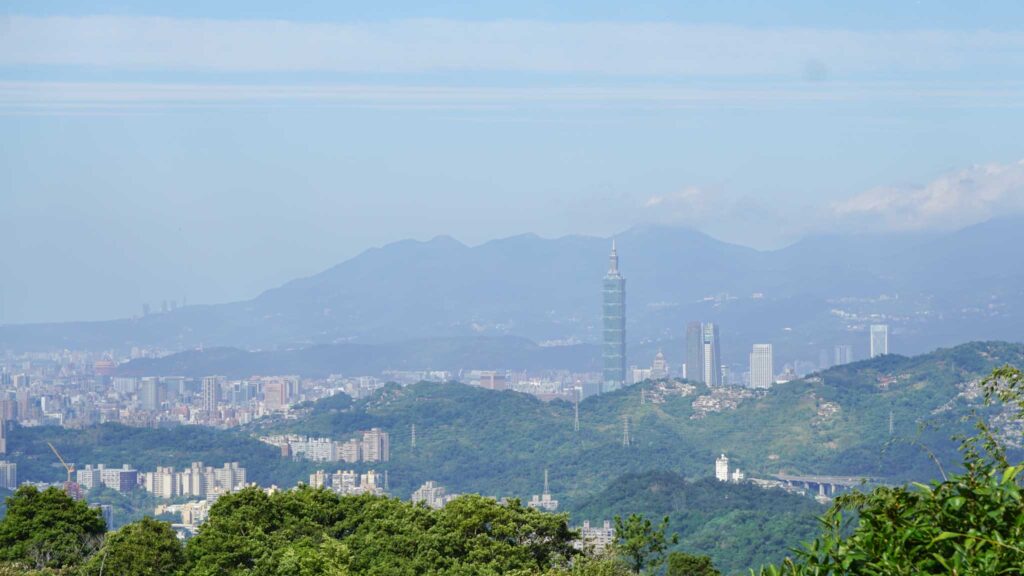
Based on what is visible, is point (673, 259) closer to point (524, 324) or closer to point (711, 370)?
point (524, 324)

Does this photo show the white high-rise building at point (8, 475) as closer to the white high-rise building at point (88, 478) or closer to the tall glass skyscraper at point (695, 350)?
the white high-rise building at point (88, 478)

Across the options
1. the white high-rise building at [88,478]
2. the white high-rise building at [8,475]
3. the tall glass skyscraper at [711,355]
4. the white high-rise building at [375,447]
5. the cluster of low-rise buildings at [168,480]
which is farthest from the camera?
the tall glass skyscraper at [711,355]

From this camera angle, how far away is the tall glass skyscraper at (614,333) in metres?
120

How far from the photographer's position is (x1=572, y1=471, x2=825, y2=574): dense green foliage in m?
38.6

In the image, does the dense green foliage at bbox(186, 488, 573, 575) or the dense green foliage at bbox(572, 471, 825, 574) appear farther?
the dense green foliage at bbox(572, 471, 825, 574)

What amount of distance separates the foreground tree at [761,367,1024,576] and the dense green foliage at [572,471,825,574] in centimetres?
3077

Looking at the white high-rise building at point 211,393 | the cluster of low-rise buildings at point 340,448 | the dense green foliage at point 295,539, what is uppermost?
the dense green foliage at point 295,539

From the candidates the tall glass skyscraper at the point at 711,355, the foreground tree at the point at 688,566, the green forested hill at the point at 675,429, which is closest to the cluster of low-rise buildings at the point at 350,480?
the green forested hill at the point at 675,429

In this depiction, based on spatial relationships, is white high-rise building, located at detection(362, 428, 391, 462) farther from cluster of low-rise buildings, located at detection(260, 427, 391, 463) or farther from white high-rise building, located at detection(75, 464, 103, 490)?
white high-rise building, located at detection(75, 464, 103, 490)

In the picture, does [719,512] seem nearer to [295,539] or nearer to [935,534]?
[295,539]

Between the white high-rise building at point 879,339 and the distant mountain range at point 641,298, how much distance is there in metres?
1.18

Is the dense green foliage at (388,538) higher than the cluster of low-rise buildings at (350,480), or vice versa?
the dense green foliage at (388,538)

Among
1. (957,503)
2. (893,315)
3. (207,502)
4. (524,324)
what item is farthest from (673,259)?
(957,503)

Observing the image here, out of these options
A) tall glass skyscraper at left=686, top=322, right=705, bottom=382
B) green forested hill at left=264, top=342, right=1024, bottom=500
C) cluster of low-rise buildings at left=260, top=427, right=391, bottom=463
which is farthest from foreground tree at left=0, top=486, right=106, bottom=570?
tall glass skyscraper at left=686, top=322, right=705, bottom=382
